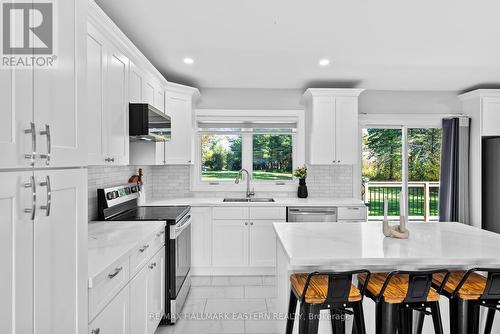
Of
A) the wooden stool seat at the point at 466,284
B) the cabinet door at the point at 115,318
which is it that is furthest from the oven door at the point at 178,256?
the wooden stool seat at the point at 466,284

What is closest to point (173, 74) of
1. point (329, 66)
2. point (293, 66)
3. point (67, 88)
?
point (293, 66)

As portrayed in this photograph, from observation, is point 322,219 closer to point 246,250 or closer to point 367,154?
point 246,250

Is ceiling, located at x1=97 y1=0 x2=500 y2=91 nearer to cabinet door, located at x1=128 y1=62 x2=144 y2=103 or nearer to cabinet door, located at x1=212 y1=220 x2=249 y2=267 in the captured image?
cabinet door, located at x1=128 y1=62 x2=144 y2=103

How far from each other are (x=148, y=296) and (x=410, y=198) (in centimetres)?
411

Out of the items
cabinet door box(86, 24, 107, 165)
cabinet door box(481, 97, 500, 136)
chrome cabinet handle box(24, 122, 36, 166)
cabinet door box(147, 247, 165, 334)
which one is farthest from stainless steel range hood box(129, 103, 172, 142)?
cabinet door box(481, 97, 500, 136)

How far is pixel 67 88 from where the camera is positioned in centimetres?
119

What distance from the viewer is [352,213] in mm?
4105

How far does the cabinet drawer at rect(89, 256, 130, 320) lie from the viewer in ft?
4.87

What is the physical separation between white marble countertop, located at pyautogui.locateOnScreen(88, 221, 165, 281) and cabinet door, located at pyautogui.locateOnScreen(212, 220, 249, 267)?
1.40 meters

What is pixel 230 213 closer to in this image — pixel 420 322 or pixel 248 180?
pixel 248 180

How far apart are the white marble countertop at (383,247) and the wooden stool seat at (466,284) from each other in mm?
86

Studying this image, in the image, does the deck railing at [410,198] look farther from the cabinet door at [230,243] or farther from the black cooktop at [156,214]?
the black cooktop at [156,214]

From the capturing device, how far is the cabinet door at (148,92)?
3213 mm

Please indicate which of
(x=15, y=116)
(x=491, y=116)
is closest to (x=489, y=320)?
(x=15, y=116)
